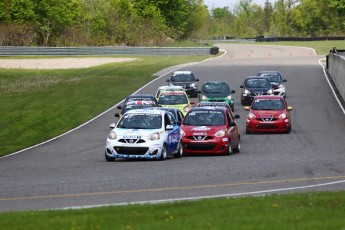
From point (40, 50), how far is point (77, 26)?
21015mm

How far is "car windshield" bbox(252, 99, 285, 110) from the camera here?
3606 cm

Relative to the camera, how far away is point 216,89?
148 feet

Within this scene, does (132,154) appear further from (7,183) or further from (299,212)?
(299,212)

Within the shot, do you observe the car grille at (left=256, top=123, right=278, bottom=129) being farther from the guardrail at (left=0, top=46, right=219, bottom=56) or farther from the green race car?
the guardrail at (left=0, top=46, right=219, bottom=56)

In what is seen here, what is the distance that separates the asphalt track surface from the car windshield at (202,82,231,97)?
665 centimetres

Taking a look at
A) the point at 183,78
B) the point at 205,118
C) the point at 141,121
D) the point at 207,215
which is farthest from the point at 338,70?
the point at 207,215

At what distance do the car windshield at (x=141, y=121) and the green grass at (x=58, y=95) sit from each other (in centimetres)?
525

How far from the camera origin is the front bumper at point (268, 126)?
113ft

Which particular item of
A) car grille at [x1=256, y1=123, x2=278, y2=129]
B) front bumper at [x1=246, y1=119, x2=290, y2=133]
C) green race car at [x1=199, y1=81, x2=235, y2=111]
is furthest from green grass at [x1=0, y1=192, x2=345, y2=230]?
green race car at [x1=199, y1=81, x2=235, y2=111]

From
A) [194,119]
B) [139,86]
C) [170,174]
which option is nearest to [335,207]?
[170,174]

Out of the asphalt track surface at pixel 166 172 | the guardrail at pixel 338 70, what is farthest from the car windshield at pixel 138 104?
the guardrail at pixel 338 70

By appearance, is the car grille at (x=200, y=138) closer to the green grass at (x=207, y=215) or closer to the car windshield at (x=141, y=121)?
the car windshield at (x=141, y=121)

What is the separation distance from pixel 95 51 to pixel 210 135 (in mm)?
58124

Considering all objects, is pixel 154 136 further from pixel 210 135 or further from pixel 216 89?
pixel 216 89
